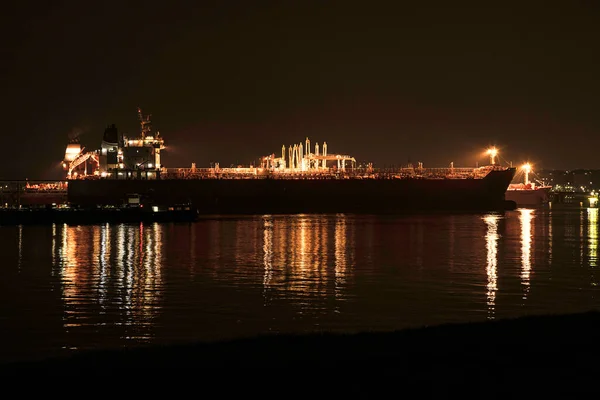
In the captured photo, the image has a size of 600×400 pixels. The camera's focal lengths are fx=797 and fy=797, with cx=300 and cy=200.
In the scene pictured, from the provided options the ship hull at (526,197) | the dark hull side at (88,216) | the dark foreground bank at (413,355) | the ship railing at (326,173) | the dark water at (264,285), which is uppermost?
the ship railing at (326,173)

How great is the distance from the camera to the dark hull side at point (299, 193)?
84.4 meters

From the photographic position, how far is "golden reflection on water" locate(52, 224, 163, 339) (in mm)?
16266

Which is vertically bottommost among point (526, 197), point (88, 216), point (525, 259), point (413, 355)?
point (525, 259)

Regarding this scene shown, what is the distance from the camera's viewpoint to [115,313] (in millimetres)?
16391

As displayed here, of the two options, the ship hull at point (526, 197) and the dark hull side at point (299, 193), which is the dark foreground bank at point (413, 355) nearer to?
the dark hull side at point (299, 193)

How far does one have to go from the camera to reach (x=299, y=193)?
85375 mm

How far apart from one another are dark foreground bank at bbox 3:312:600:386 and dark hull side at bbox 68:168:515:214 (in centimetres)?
7375

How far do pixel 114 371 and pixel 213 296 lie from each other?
35.9 feet

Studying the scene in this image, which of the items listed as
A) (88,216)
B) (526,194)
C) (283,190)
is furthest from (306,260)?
(526,194)

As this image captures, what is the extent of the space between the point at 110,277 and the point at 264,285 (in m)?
5.10

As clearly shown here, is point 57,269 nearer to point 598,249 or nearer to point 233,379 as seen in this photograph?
point 233,379

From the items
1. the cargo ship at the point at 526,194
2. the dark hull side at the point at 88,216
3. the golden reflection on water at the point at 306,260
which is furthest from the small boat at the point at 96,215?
the cargo ship at the point at 526,194

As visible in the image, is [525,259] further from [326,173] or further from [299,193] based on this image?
[326,173]

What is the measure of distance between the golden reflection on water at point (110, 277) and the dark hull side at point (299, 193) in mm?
41511
